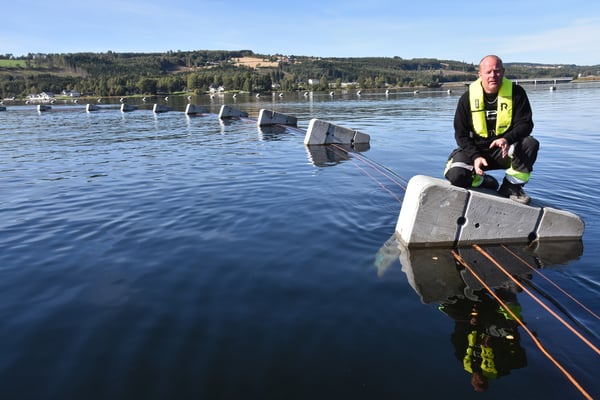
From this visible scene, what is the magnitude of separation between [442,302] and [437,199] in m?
1.80

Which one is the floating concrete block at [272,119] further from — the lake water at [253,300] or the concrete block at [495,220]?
the concrete block at [495,220]

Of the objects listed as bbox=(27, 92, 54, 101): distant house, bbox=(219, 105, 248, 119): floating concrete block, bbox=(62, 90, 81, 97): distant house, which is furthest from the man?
bbox=(62, 90, 81, 97): distant house

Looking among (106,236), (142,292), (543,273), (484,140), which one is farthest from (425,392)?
(106,236)

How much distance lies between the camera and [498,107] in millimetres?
5984

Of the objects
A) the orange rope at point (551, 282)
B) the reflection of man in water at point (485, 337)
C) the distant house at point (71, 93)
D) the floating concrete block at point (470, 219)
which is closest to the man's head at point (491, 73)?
the floating concrete block at point (470, 219)

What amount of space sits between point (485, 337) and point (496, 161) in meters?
3.36

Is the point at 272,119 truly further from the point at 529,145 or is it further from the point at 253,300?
the point at 253,300

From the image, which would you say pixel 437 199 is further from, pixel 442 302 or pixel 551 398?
pixel 551 398

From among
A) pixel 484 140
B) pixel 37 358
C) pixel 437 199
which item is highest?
pixel 484 140

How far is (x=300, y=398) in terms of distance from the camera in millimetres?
3244

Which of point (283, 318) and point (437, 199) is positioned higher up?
point (437, 199)

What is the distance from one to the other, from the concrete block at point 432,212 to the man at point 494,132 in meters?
0.41

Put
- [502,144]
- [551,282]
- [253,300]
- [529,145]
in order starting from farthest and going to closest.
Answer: [529,145] → [502,144] → [551,282] → [253,300]

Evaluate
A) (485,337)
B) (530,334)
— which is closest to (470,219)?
(530,334)
